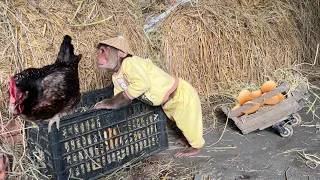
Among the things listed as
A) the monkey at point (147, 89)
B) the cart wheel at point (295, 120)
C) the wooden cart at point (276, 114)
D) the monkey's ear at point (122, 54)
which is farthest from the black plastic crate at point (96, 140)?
the cart wheel at point (295, 120)

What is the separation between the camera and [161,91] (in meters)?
3.22

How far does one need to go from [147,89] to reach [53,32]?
38.8 inches

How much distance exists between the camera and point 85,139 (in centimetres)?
291

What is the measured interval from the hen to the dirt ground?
1004 mm

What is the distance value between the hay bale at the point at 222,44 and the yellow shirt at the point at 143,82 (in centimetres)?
106

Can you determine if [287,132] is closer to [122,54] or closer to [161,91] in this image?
[161,91]

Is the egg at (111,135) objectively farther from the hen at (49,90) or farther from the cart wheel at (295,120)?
the cart wheel at (295,120)

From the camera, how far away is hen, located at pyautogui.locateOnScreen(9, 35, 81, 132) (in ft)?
8.84

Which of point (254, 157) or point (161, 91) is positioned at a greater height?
point (161, 91)

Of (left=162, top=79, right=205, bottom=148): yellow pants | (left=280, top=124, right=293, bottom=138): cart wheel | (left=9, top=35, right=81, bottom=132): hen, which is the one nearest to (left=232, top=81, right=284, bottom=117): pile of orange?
(left=280, top=124, right=293, bottom=138): cart wheel

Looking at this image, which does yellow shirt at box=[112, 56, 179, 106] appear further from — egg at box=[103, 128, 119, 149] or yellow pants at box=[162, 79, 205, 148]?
egg at box=[103, 128, 119, 149]

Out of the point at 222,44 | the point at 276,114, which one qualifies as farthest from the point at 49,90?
the point at 222,44

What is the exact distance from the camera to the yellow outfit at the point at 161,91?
10.0 ft

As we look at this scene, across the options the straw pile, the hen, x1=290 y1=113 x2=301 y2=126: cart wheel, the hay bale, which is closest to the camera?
the hen
